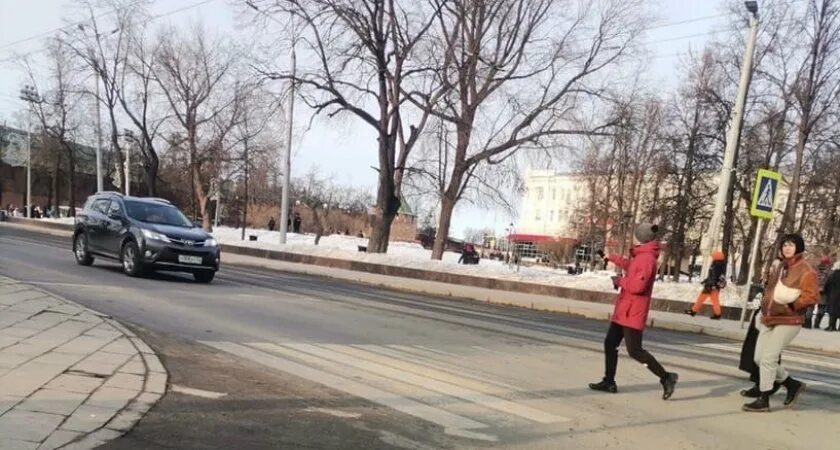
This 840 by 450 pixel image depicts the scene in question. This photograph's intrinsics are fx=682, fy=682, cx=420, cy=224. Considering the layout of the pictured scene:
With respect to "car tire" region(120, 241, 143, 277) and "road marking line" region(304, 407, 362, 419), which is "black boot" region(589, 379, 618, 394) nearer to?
"road marking line" region(304, 407, 362, 419)

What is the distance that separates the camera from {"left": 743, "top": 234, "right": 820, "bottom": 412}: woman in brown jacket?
6316mm

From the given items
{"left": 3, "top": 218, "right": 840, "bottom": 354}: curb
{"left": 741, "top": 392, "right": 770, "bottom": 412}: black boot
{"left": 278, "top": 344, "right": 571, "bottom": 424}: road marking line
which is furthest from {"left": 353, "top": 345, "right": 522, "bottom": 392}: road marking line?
{"left": 3, "top": 218, "right": 840, "bottom": 354}: curb

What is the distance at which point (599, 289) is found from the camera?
769 inches

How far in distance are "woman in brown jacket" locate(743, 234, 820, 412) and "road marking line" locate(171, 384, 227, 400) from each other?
4.82 m

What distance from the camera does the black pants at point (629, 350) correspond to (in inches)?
260

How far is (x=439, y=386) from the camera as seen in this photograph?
6520 millimetres

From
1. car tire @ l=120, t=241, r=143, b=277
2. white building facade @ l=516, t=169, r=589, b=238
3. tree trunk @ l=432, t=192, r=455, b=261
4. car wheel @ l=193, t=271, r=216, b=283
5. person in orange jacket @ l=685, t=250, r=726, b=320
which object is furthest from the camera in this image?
white building facade @ l=516, t=169, r=589, b=238

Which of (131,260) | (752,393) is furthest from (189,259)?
(752,393)

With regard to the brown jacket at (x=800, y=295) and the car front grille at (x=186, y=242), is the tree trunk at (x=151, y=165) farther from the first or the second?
the brown jacket at (x=800, y=295)

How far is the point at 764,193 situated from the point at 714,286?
306 centimetres

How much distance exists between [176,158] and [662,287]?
4177 centimetres

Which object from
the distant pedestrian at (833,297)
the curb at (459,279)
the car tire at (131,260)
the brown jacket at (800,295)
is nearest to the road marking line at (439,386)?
the brown jacket at (800,295)

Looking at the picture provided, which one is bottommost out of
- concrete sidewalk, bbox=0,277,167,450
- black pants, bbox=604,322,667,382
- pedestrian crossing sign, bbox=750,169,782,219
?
concrete sidewalk, bbox=0,277,167,450

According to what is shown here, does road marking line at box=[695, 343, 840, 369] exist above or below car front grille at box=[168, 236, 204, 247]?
below
